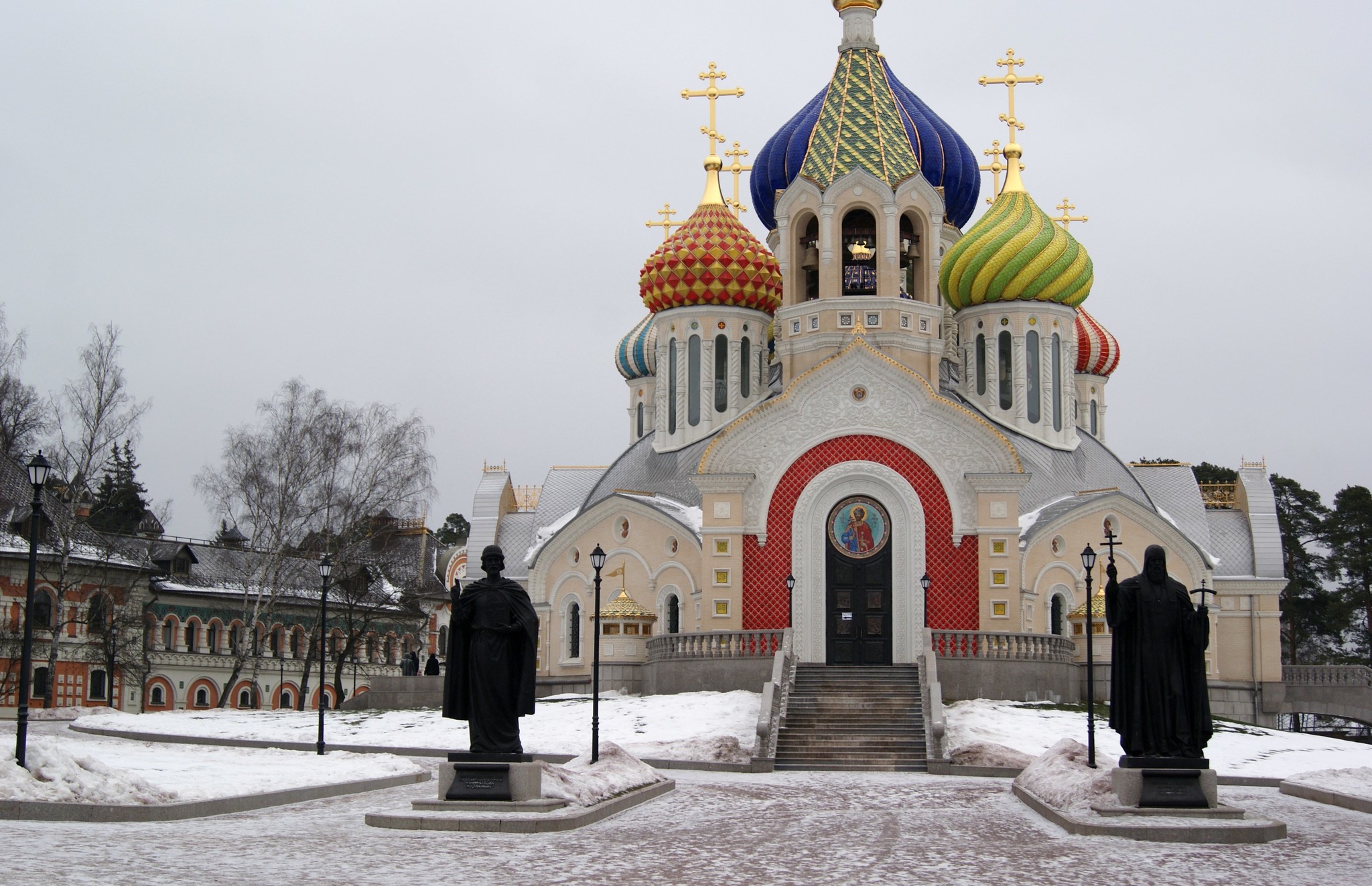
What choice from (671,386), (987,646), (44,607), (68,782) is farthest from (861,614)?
(44,607)

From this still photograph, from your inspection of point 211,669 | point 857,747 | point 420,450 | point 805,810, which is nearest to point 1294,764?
point 857,747

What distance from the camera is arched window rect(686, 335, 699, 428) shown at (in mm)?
34906

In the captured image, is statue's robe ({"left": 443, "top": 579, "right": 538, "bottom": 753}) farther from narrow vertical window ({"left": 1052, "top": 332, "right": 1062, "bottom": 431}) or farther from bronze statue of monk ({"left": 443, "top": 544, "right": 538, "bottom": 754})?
narrow vertical window ({"left": 1052, "top": 332, "right": 1062, "bottom": 431})

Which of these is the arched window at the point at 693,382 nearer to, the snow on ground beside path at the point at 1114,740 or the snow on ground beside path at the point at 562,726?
the snow on ground beside path at the point at 562,726

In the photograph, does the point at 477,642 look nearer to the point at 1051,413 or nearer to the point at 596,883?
the point at 596,883

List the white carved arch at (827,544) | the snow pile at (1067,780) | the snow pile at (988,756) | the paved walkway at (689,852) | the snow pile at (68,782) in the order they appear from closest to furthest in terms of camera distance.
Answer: the paved walkway at (689,852)
the snow pile at (68,782)
the snow pile at (1067,780)
the snow pile at (988,756)
the white carved arch at (827,544)

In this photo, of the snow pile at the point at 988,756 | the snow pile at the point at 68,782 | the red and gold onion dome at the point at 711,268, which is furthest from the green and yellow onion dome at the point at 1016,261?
the snow pile at the point at 68,782

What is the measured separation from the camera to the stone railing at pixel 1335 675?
34.6m

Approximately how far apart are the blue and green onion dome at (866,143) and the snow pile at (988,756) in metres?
15.1

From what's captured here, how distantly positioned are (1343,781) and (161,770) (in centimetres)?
1357

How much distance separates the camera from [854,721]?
25.0 metres

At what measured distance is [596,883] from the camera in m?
10.3

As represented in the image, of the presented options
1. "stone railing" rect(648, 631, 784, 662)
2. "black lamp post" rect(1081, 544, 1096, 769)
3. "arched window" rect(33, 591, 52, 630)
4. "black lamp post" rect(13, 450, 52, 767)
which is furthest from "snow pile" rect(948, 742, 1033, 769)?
"arched window" rect(33, 591, 52, 630)

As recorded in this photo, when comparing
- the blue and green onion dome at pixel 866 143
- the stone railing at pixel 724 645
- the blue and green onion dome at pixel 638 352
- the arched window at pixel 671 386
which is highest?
the blue and green onion dome at pixel 866 143
